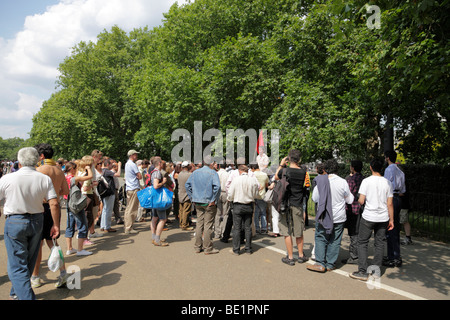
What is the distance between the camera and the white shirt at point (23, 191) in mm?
3496

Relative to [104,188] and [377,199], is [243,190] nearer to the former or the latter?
[377,199]

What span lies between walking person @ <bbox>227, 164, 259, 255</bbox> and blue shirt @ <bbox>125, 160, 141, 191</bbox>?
3204mm

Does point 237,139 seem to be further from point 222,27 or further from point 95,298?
point 95,298

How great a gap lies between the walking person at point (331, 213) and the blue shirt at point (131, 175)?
16.4 ft

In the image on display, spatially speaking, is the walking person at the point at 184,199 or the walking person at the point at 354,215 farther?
the walking person at the point at 184,199

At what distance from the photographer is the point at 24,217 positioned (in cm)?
352

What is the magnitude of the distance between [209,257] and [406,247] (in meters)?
4.39

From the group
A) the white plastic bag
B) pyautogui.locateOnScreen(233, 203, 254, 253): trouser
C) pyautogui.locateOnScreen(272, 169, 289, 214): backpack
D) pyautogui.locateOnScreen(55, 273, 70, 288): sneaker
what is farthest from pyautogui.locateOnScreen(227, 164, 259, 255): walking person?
the white plastic bag

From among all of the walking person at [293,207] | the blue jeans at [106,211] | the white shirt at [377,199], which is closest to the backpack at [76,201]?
the blue jeans at [106,211]

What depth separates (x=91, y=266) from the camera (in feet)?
16.7

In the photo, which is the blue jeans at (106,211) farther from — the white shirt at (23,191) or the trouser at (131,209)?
the white shirt at (23,191)

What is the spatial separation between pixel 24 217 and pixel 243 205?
12.2 feet

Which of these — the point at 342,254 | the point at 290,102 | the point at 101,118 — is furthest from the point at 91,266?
the point at 101,118

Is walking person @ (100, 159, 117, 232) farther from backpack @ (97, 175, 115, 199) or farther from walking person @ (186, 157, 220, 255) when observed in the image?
walking person @ (186, 157, 220, 255)
